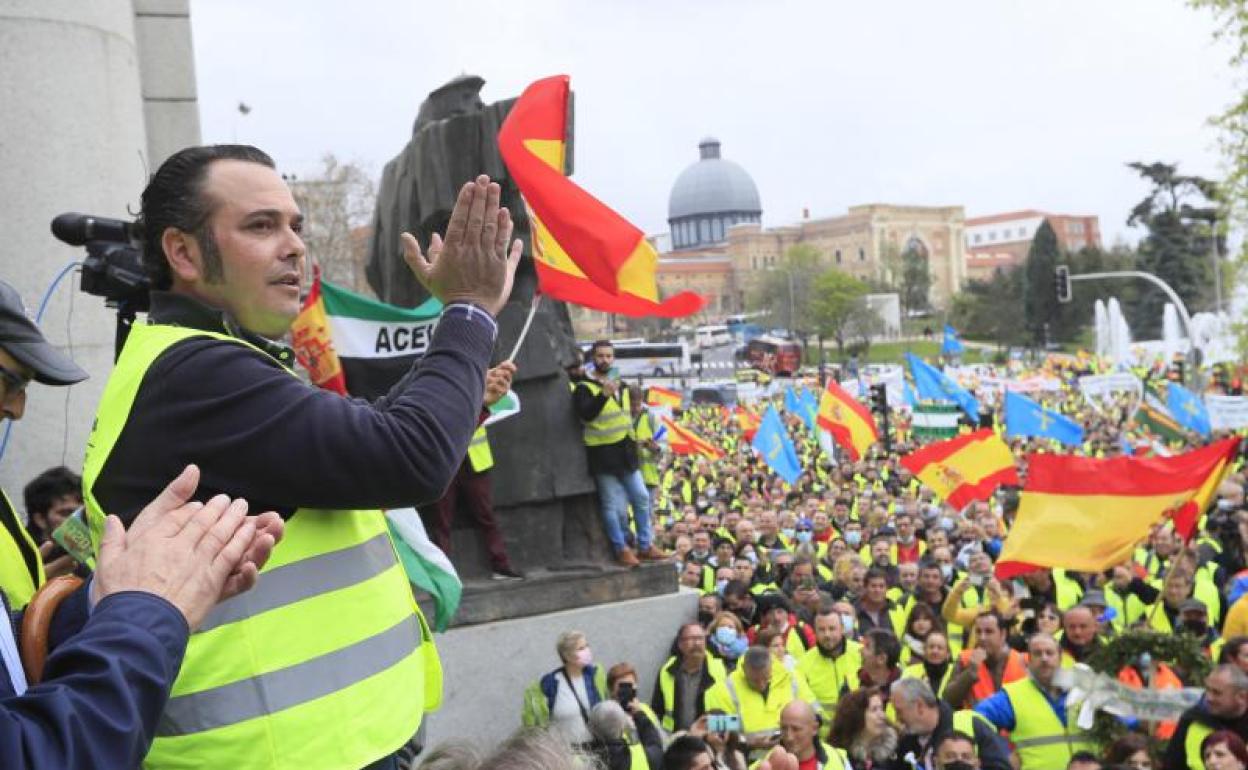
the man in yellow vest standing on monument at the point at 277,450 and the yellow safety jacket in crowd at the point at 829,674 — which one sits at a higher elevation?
the man in yellow vest standing on monument at the point at 277,450

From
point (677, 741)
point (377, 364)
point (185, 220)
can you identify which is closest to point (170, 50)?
point (377, 364)

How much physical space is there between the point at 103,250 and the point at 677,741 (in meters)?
3.21

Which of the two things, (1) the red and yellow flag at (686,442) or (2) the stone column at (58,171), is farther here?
(1) the red and yellow flag at (686,442)

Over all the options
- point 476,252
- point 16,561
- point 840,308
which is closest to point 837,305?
point 840,308

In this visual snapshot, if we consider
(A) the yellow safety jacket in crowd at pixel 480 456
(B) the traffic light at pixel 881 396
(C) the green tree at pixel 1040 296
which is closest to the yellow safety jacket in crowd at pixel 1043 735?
(A) the yellow safety jacket in crowd at pixel 480 456

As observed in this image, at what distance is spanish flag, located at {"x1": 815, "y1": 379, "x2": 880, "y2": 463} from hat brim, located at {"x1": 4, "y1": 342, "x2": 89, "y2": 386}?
19.6 m

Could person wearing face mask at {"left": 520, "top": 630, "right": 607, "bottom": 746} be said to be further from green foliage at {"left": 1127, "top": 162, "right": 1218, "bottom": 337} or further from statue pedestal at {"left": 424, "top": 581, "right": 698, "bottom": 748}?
green foliage at {"left": 1127, "top": 162, "right": 1218, "bottom": 337}

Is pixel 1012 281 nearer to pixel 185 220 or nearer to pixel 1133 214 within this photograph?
pixel 1133 214

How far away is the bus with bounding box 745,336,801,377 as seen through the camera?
68.4 meters

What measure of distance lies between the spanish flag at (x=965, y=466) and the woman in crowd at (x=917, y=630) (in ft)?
21.6

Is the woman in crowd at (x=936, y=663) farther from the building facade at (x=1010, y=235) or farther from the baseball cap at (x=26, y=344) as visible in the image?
the building facade at (x=1010, y=235)

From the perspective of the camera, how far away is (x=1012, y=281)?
287ft

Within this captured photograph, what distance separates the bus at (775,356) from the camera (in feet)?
225

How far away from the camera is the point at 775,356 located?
71000 mm
